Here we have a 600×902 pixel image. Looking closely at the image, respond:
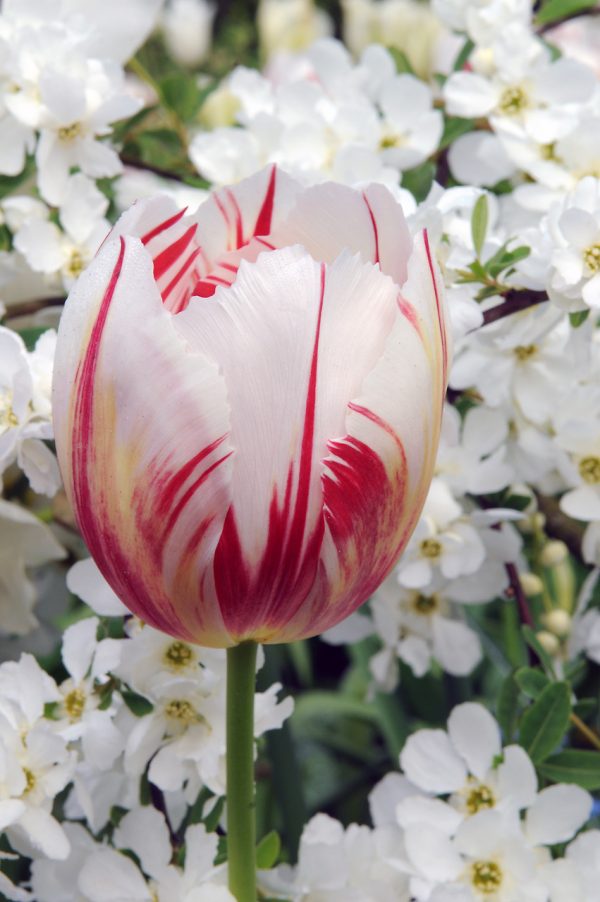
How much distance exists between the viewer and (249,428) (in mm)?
217

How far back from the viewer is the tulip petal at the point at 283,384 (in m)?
0.22

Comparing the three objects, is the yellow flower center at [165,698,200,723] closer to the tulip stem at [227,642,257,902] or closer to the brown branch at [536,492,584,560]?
the tulip stem at [227,642,257,902]

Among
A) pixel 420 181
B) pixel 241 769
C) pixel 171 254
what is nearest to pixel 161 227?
pixel 171 254

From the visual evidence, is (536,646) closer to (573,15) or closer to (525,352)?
(525,352)

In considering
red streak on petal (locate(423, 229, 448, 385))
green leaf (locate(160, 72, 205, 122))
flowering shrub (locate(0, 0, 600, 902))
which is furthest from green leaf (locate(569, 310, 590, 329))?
green leaf (locate(160, 72, 205, 122))

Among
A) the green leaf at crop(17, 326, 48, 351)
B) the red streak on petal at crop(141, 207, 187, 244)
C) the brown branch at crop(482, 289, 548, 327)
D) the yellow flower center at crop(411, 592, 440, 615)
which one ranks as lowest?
the yellow flower center at crop(411, 592, 440, 615)

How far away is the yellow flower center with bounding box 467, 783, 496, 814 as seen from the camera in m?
0.34

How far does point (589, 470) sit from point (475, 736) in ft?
0.29

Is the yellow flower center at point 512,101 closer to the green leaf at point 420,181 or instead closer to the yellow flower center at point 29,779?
the green leaf at point 420,181

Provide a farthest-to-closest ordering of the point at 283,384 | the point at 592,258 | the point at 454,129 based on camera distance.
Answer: the point at 454,129 < the point at 592,258 < the point at 283,384

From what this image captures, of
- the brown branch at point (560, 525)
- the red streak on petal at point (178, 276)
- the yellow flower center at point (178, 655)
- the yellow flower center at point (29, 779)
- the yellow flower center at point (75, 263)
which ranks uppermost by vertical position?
the red streak on petal at point (178, 276)

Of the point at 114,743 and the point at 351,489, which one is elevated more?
the point at 351,489

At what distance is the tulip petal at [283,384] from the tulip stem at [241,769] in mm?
23

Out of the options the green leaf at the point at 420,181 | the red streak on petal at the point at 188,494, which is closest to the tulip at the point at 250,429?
the red streak on petal at the point at 188,494
